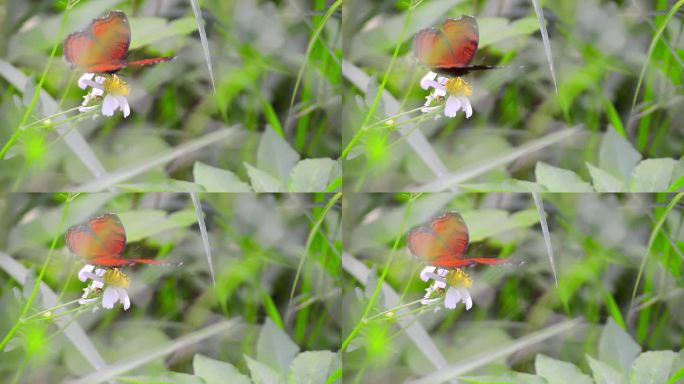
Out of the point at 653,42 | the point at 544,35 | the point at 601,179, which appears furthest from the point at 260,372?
the point at 653,42

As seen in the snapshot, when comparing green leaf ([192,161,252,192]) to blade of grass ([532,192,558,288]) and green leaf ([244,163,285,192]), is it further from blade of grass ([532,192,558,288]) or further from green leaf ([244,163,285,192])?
blade of grass ([532,192,558,288])

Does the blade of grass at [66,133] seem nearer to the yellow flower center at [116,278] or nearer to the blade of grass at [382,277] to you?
the yellow flower center at [116,278]

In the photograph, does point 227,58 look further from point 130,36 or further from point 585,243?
point 585,243

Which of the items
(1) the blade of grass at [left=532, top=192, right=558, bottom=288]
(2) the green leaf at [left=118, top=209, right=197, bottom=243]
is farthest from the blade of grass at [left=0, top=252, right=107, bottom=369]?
(1) the blade of grass at [left=532, top=192, right=558, bottom=288]

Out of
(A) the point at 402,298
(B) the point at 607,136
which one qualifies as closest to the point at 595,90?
(B) the point at 607,136

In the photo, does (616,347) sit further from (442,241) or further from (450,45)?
(450,45)

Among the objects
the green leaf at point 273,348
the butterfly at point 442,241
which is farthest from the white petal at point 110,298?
the butterfly at point 442,241
